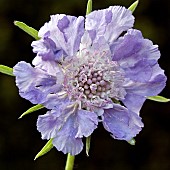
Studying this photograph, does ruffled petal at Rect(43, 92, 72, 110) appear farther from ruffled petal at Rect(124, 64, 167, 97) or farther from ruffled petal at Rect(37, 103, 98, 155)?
ruffled petal at Rect(124, 64, 167, 97)

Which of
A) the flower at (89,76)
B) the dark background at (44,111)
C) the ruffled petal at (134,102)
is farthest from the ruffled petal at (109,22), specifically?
the dark background at (44,111)

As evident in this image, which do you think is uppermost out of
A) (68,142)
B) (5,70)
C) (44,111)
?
(5,70)

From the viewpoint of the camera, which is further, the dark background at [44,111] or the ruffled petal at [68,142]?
the dark background at [44,111]

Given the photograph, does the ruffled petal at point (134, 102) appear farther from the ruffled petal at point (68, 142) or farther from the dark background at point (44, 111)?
the dark background at point (44, 111)

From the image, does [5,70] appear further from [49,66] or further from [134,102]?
[134,102]

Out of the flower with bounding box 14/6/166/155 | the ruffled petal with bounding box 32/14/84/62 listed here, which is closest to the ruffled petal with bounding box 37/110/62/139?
the flower with bounding box 14/6/166/155

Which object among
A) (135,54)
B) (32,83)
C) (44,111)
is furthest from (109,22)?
(44,111)
